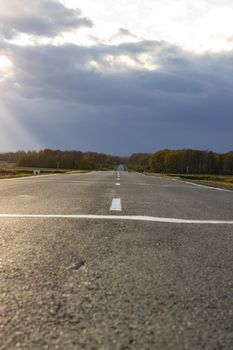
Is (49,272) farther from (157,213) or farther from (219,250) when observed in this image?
(157,213)

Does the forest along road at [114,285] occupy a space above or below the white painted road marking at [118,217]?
below

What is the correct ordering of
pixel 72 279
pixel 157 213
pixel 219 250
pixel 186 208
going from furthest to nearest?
pixel 186 208 < pixel 157 213 < pixel 219 250 < pixel 72 279

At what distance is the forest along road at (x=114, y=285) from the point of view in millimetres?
2855

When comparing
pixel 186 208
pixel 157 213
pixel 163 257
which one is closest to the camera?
pixel 163 257

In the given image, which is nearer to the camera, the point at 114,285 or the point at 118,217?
the point at 114,285

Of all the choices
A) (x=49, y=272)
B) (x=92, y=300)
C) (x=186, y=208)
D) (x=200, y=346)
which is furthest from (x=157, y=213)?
(x=200, y=346)

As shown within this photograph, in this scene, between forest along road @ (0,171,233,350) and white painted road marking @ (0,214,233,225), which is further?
white painted road marking @ (0,214,233,225)

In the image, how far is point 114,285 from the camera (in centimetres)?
393

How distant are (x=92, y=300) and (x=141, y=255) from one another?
1.75 m

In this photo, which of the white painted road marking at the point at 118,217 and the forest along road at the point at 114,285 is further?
the white painted road marking at the point at 118,217

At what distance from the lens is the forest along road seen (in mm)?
2855

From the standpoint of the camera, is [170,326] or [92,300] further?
[92,300]

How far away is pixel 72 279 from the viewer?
408cm

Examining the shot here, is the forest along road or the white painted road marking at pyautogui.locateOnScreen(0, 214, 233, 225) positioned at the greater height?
the white painted road marking at pyautogui.locateOnScreen(0, 214, 233, 225)
